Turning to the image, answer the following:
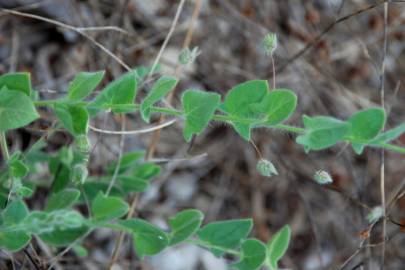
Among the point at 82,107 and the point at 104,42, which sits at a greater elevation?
the point at 82,107

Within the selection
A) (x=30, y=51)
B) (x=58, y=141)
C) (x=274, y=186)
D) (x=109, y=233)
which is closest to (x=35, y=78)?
(x=30, y=51)

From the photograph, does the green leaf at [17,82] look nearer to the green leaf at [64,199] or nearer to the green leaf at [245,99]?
the green leaf at [64,199]

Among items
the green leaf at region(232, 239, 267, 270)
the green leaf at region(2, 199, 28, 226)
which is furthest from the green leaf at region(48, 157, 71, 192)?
the green leaf at region(232, 239, 267, 270)

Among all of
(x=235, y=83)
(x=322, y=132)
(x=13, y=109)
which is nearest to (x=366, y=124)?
(x=322, y=132)

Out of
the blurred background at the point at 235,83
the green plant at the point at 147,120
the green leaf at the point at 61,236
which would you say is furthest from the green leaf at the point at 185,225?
the blurred background at the point at 235,83

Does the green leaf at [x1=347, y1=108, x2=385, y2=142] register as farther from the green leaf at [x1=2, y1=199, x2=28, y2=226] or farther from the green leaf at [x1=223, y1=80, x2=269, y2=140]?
the green leaf at [x1=2, y1=199, x2=28, y2=226]

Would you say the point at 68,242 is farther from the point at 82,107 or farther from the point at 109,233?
the point at 109,233
